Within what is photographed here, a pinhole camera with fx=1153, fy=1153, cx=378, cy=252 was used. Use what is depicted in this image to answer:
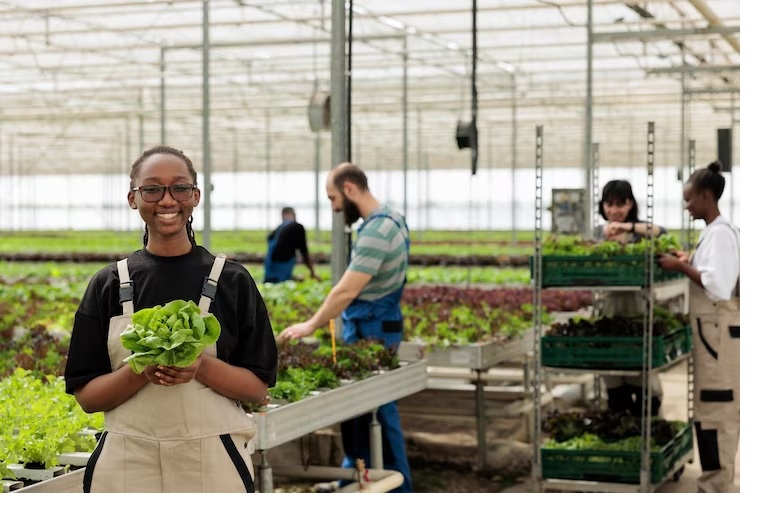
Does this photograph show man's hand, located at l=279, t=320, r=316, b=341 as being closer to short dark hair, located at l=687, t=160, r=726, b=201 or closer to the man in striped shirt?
the man in striped shirt

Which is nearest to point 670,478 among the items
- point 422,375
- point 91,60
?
point 422,375

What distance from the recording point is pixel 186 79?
21047mm

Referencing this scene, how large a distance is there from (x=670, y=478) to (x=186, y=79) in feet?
53.6

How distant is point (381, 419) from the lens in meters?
5.04

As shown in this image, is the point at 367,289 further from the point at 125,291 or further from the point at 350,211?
the point at 125,291

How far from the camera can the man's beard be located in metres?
4.85

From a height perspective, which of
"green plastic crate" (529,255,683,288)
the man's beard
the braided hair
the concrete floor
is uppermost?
the braided hair

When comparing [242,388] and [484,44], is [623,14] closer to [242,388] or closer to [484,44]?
[484,44]


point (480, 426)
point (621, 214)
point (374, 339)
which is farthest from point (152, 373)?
point (480, 426)

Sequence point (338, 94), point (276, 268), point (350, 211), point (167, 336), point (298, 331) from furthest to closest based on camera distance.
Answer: point (276, 268), point (338, 94), point (350, 211), point (298, 331), point (167, 336)

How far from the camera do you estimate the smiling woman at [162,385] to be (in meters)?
2.17

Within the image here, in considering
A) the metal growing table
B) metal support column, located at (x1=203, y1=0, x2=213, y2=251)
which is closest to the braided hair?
the metal growing table

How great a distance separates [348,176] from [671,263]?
1.66 m

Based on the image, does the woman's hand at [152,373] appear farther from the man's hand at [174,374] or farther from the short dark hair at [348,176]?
the short dark hair at [348,176]
